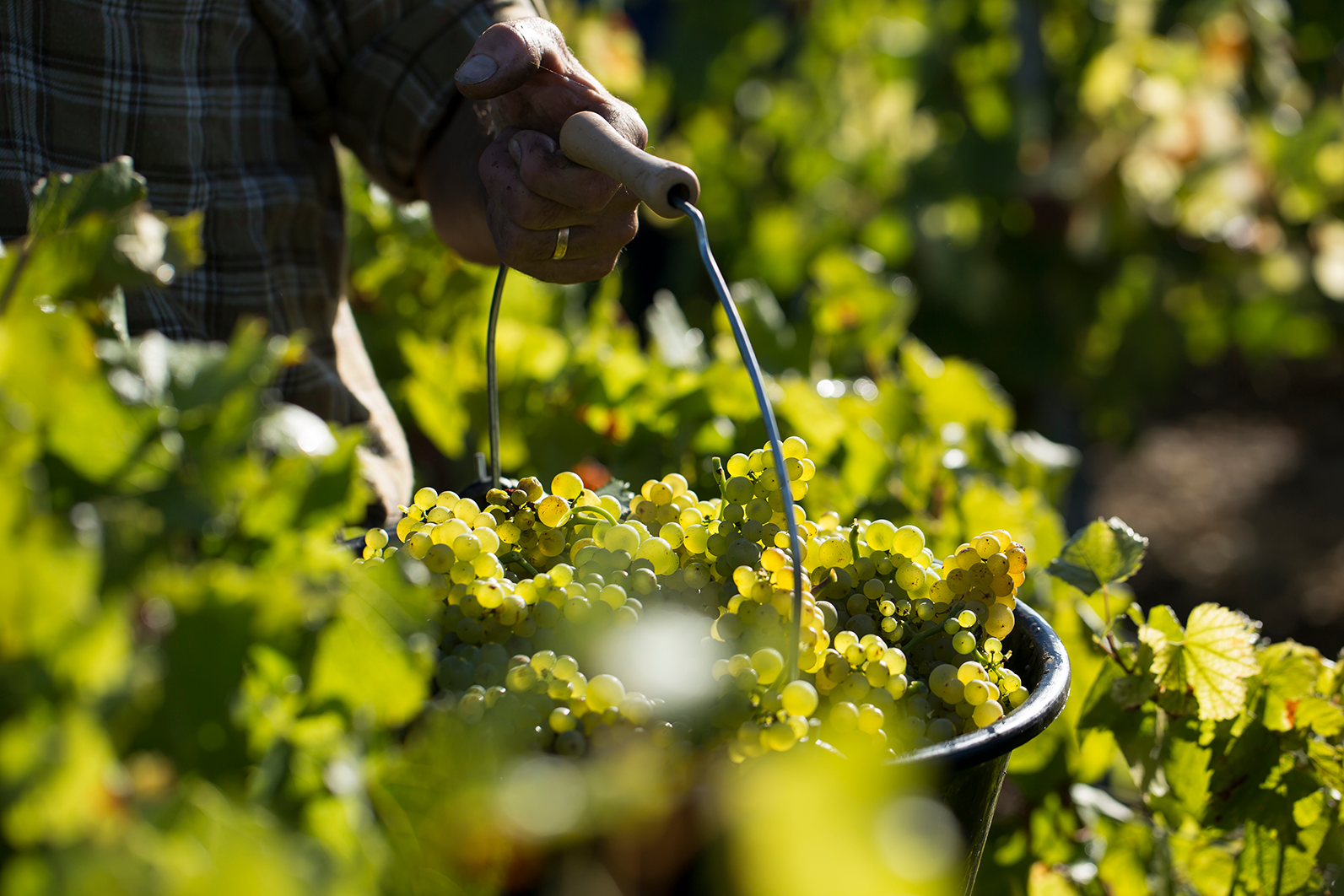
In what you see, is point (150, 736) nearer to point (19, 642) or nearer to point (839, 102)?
point (19, 642)

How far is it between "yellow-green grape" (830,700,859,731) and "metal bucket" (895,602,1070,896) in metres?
0.04

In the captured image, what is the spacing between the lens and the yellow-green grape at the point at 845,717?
23.5 inches

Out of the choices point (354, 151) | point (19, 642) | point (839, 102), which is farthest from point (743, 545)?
point (839, 102)

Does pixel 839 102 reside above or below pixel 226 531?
below

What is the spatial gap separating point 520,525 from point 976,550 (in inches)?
12.1

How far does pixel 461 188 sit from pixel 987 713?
32.2 inches

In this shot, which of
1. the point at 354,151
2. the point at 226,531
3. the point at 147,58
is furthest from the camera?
the point at 354,151

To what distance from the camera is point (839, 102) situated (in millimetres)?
3711

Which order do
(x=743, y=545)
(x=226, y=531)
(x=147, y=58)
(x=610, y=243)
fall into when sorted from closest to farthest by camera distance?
1. (x=226, y=531)
2. (x=743, y=545)
3. (x=610, y=243)
4. (x=147, y=58)

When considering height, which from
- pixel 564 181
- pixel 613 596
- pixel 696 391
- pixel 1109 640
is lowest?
pixel 696 391

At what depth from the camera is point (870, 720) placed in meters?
0.60

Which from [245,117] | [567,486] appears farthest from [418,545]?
[245,117]

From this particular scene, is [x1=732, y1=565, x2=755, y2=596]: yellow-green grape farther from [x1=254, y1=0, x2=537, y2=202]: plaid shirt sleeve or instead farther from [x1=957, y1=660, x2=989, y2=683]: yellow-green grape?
[x1=254, y1=0, x2=537, y2=202]: plaid shirt sleeve

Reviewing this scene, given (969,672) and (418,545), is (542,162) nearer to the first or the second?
(418,545)
